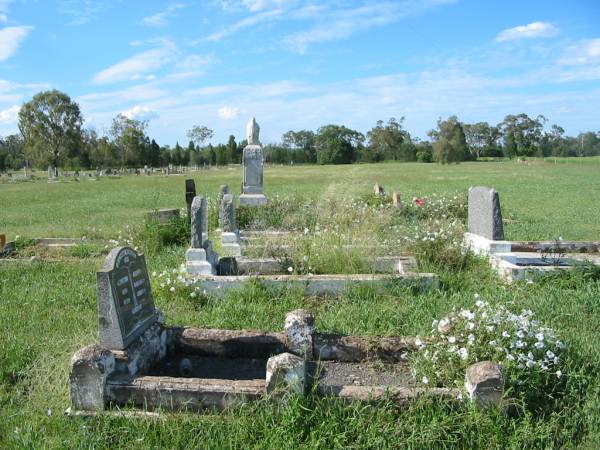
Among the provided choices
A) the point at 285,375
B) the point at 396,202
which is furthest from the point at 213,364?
the point at 396,202

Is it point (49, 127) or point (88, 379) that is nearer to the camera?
point (88, 379)

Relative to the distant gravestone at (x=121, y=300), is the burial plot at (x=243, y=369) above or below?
below

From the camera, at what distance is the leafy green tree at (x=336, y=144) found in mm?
80062

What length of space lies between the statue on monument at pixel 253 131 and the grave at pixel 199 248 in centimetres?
613

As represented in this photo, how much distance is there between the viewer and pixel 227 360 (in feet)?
15.2

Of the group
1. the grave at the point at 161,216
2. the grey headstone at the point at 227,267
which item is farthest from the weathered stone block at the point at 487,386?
the grave at the point at 161,216

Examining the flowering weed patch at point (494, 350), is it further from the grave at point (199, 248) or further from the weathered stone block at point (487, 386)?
the grave at point (199, 248)

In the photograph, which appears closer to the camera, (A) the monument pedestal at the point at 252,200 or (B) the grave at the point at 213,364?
(B) the grave at the point at 213,364

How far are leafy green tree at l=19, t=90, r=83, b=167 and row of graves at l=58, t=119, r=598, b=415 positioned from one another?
62.8 meters

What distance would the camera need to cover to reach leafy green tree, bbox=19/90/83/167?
60906 mm

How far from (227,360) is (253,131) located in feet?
29.9

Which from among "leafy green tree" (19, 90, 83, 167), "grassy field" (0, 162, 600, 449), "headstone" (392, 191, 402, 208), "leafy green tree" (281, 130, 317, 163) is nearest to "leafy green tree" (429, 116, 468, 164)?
"leafy green tree" (281, 130, 317, 163)

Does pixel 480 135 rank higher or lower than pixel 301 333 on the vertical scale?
higher

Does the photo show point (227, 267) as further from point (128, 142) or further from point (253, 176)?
point (128, 142)
